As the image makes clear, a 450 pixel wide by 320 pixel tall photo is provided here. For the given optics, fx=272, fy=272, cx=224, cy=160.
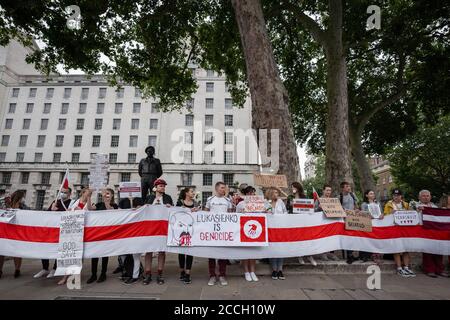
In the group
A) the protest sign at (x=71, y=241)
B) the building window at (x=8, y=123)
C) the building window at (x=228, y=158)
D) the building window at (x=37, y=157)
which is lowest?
the protest sign at (x=71, y=241)

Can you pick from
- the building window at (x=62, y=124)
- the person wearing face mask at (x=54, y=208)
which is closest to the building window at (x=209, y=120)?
the building window at (x=62, y=124)

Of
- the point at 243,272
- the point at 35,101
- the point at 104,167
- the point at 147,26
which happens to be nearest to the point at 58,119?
the point at 35,101

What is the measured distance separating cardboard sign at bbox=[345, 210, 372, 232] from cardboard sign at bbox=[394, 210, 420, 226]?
0.77 meters

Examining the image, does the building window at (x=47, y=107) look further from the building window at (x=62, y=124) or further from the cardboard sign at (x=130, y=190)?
the cardboard sign at (x=130, y=190)

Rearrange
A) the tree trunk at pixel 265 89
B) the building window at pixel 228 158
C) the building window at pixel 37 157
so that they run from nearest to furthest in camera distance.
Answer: the tree trunk at pixel 265 89, the building window at pixel 228 158, the building window at pixel 37 157

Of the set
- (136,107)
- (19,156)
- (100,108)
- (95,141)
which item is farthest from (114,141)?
(19,156)

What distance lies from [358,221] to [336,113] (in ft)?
23.4

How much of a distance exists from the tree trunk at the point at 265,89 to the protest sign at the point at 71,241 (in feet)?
17.6

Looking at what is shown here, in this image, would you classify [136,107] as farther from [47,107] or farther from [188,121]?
[47,107]

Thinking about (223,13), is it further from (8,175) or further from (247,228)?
(8,175)

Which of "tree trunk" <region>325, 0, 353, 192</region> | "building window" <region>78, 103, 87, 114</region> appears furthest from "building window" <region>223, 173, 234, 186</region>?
"tree trunk" <region>325, 0, 353, 192</region>

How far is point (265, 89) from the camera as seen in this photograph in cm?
886

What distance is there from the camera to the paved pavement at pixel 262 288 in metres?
4.82

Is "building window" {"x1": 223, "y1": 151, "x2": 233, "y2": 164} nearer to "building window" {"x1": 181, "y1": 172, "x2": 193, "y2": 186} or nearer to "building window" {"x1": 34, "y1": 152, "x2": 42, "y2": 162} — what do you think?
"building window" {"x1": 181, "y1": 172, "x2": 193, "y2": 186}
